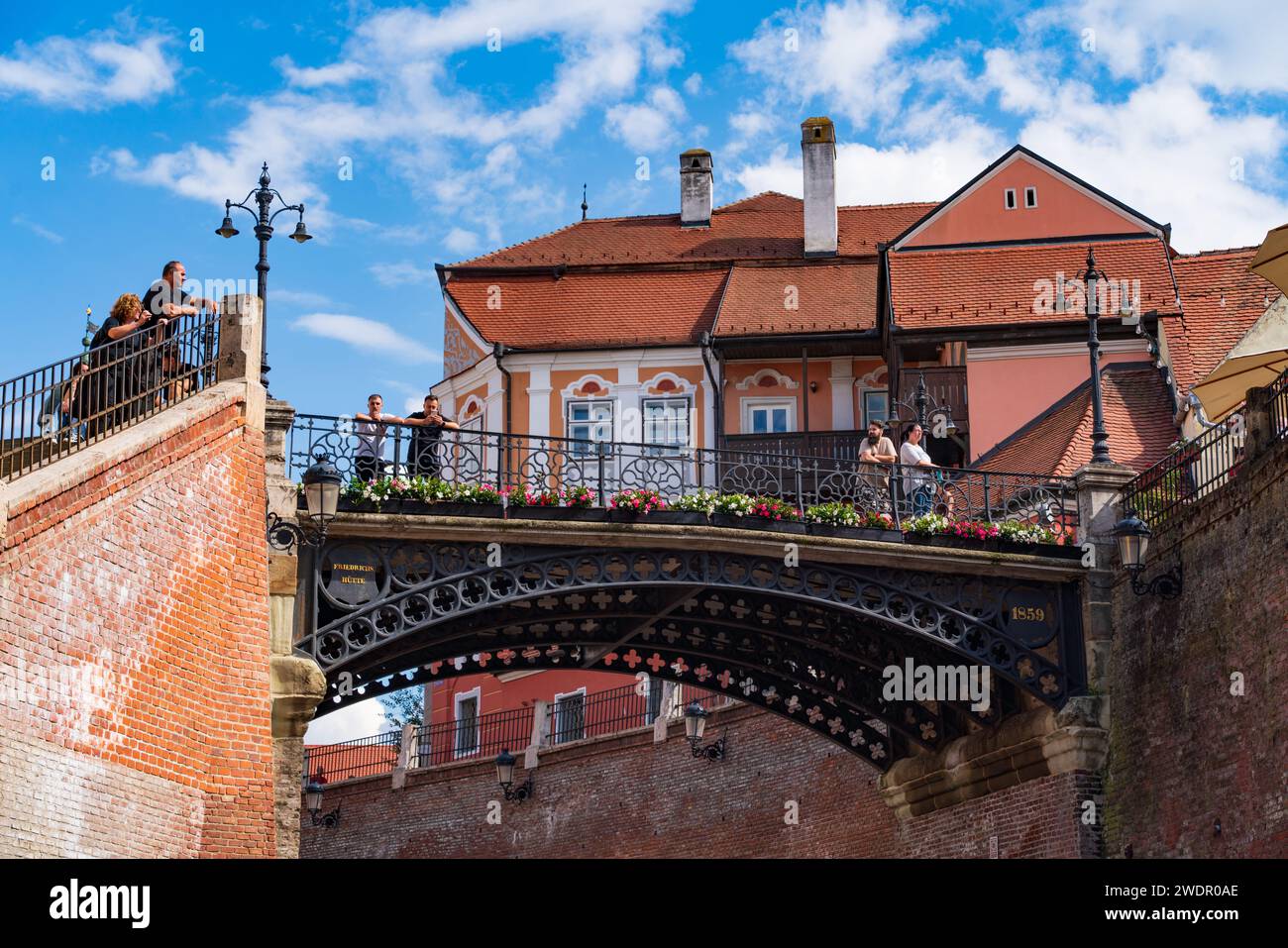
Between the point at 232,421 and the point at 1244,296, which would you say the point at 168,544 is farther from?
the point at 1244,296

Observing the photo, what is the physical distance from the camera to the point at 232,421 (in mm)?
19828

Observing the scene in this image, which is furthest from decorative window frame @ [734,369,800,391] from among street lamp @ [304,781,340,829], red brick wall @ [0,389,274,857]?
red brick wall @ [0,389,274,857]

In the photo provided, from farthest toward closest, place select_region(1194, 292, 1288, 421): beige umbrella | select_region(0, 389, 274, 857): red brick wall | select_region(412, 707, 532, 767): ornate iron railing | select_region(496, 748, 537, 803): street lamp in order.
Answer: select_region(412, 707, 532, 767): ornate iron railing
select_region(496, 748, 537, 803): street lamp
select_region(1194, 292, 1288, 421): beige umbrella
select_region(0, 389, 274, 857): red brick wall

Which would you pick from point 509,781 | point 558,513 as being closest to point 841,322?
point 509,781

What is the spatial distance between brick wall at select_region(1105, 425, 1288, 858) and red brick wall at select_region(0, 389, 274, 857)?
9.90m

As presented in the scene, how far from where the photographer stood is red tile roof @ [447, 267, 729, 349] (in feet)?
130

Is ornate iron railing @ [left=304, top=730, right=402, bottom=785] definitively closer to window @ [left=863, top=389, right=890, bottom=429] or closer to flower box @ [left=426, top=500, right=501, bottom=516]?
window @ [left=863, top=389, right=890, bottom=429]

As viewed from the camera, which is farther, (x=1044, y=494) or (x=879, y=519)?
(x=1044, y=494)

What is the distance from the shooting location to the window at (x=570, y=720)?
39.7 metres

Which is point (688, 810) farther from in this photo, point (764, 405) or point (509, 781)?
point (764, 405)

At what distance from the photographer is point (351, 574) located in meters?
21.7

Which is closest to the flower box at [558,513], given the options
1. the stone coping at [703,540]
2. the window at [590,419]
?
the stone coping at [703,540]

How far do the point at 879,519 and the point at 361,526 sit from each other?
6.17m
